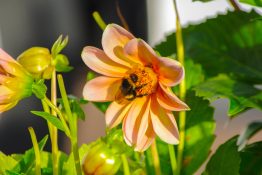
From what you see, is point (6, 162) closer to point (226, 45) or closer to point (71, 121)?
point (71, 121)

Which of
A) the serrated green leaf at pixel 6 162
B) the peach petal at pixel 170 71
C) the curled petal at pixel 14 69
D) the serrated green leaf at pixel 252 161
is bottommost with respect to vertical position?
the serrated green leaf at pixel 252 161

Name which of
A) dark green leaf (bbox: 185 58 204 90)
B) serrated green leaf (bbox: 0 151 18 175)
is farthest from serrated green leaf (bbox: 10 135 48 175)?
dark green leaf (bbox: 185 58 204 90)

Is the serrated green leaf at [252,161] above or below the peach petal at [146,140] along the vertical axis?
below

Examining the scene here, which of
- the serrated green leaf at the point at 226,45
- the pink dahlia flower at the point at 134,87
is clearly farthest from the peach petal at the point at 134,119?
the serrated green leaf at the point at 226,45

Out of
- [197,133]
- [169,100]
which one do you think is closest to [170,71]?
[169,100]

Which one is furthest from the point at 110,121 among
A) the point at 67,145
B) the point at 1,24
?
the point at 1,24

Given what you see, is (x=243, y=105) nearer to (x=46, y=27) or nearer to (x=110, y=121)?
(x=110, y=121)

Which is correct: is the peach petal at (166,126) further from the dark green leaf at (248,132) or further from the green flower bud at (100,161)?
the dark green leaf at (248,132)
